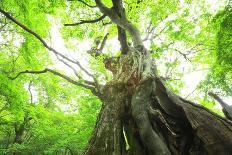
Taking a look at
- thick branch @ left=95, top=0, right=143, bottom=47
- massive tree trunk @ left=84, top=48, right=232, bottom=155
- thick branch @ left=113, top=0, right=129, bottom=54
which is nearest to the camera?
massive tree trunk @ left=84, top=48, right=232, bottom=155

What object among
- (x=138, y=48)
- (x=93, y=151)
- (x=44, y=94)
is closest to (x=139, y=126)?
(x=93, y=151)

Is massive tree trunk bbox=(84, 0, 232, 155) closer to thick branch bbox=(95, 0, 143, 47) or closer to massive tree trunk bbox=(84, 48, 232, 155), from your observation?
massive tree trunk bbox=(84, 48, 232, 155)

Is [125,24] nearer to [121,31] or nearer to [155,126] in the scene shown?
[121,31]

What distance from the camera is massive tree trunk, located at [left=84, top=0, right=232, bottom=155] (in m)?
2.89

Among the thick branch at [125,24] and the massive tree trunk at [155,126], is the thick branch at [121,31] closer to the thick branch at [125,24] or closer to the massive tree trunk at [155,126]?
the thick branch at [125,24]

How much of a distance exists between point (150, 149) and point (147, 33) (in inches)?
432

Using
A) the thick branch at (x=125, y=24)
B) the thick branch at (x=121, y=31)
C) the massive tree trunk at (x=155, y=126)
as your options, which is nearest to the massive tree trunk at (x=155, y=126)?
the massive tree trunk at (x=155, y=126)

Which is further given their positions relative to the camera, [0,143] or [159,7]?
[0,143]

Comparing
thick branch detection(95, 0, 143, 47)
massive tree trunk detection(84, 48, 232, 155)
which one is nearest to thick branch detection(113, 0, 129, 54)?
thick branch detection(95, 0, 143, 47)

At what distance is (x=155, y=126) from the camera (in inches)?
148

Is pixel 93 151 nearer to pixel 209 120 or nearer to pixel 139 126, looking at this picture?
pixel 139 126

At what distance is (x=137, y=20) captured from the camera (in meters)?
12.8

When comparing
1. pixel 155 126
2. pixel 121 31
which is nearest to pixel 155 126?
pixel 155 126

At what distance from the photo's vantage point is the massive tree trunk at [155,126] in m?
2.89
